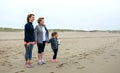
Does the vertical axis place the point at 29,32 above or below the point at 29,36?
above

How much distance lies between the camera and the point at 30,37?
431 inches

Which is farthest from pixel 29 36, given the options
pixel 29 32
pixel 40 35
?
pixel 40 35

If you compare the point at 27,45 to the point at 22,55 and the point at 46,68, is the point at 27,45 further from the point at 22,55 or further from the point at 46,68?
the point at 22,55

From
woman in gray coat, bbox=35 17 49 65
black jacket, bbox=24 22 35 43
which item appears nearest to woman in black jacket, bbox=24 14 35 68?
black jacket, bbox=24 22 35 43

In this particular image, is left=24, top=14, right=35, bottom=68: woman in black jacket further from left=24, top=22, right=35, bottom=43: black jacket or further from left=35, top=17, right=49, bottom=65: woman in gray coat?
left=35, top=17, right=49, bottom=65: woman in gray coat

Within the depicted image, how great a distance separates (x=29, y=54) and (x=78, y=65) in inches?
64.7

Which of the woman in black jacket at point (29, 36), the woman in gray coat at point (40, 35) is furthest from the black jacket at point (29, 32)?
the woman in gray coat at point (40, 35)

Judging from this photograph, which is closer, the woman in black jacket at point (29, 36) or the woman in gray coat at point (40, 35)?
the woman in black jacket at point (29, 36)

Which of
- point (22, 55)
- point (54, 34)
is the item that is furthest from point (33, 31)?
point (22, 55)

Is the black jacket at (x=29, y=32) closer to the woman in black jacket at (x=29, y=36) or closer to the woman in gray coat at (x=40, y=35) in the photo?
the woman in black jacket at (x=29, y=36)

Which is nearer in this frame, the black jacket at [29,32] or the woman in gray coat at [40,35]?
the black jacket at [29,32]

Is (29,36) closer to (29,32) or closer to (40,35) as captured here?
(29,32)

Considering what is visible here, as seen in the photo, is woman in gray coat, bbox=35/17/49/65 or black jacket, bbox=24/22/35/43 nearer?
black jacket, bbox=24/22/35/43

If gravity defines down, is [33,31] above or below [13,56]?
above
